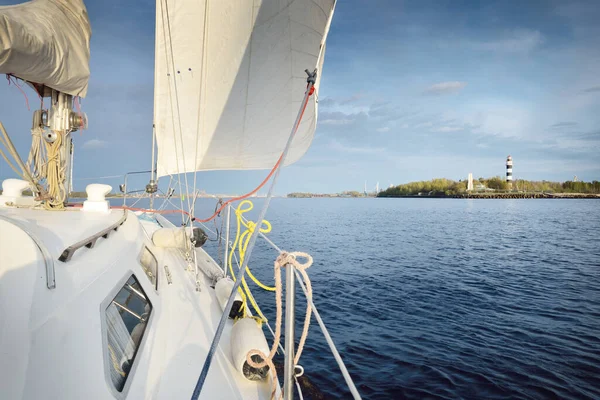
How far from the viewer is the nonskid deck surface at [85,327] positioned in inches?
64.8

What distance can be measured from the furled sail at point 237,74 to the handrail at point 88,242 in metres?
1.32

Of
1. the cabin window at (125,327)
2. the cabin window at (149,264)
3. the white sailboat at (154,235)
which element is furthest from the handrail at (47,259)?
the cabin window at (149,264)

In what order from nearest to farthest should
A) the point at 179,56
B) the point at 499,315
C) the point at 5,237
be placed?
the point at 5,237 → the point at 179,56 → the point at 499,315

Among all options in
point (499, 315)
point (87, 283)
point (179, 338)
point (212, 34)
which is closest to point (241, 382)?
point (179, 338)

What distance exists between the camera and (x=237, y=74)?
6.24 m

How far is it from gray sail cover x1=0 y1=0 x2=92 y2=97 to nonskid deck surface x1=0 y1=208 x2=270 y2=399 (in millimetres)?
1294

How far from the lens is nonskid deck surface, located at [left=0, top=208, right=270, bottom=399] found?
165cm

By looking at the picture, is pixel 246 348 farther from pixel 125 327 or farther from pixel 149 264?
pixel 149 264

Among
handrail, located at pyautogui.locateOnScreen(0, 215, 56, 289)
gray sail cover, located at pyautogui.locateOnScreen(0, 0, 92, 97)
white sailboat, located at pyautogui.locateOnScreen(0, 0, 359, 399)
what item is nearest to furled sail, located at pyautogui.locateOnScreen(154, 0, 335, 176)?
white sailboat, located at pyautogui.locateOnScreen(0, 0, 359, 399)

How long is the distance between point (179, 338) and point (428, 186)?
546ft

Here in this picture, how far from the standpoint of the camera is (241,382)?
305 centimetres

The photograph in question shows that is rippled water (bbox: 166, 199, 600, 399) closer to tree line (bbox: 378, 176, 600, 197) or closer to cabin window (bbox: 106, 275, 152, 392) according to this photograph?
cabin window (bbox: 106, 275, 152, 392)

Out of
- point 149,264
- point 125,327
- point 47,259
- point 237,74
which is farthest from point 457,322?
point 47,259

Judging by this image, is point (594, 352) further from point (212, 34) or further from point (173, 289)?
point (212, 34)
